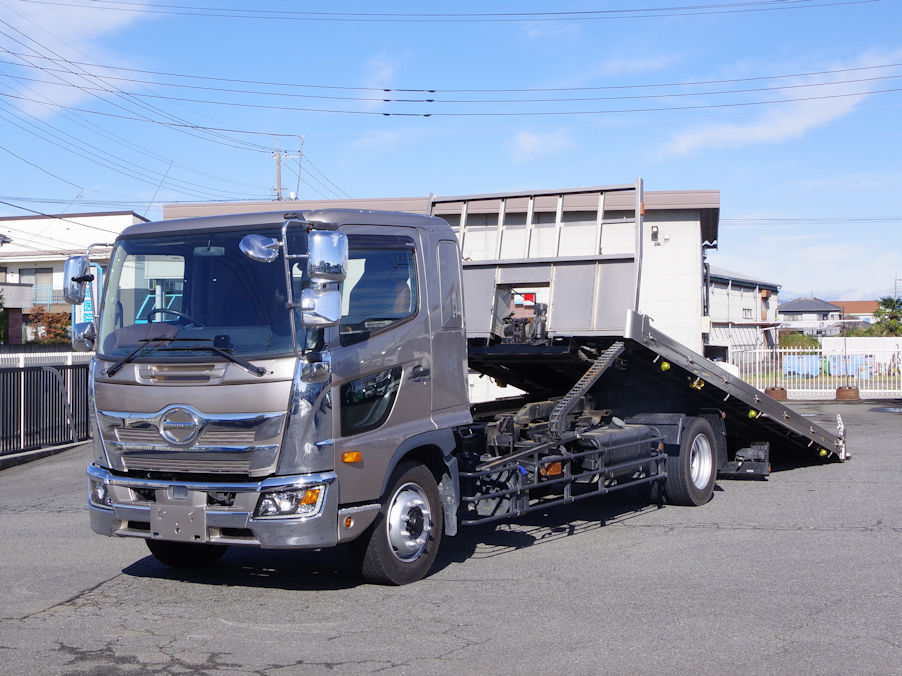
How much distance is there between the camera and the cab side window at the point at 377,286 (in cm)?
665

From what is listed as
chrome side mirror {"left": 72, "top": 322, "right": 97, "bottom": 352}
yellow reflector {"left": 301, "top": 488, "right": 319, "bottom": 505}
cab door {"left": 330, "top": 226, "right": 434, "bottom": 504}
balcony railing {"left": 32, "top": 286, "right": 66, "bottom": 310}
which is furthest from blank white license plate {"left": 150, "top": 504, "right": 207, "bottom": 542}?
balcony railing {"left": 32, "top": 286, "right": 66, "bottom": 310}

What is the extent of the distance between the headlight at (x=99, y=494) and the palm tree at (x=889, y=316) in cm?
5936

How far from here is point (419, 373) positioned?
23.5 feet

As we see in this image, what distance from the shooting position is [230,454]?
6.23 meters

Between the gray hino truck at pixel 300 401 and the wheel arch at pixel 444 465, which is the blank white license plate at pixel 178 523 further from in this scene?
the wheel arch at pixel 444 465

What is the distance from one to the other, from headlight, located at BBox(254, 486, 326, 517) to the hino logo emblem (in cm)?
64

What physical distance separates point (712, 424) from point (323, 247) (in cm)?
660

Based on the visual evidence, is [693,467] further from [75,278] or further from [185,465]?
[75,278]

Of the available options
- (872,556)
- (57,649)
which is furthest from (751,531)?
(57,649)

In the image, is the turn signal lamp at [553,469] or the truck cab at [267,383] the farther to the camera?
the turn signal lamp at [553,469]

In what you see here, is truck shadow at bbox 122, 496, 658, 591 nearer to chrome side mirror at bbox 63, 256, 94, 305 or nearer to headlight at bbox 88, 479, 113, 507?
headlight at bbox 88, 479, 113, 507

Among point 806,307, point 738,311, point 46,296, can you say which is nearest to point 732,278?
point 738,311

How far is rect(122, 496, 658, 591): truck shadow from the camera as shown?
289 inches

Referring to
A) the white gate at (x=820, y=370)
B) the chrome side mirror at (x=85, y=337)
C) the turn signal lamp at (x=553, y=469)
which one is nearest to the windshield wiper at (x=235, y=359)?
the chrome side mirror at (x=85, y=337)
